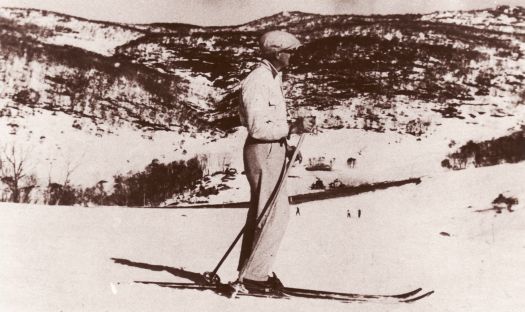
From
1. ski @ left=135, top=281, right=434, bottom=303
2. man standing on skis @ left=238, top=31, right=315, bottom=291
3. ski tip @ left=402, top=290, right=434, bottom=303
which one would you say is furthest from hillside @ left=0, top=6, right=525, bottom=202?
ski tip @ left=402, top=290, right=434, bottom=303

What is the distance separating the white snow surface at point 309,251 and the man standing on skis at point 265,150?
0.23m

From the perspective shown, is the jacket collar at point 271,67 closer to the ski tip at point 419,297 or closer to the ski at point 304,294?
the ski at point 304,294

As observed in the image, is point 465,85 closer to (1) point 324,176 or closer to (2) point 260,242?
(1) point 324,176

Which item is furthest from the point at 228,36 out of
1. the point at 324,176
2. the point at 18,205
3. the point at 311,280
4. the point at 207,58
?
the point at 311,280

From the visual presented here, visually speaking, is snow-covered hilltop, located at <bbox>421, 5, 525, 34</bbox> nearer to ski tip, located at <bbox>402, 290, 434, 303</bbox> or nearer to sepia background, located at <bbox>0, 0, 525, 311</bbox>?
sepia background, located at <bbox>0, 0, 525, 311</bbox>

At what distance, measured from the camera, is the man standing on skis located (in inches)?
156

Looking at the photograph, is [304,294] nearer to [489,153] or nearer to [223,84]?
[489,153]

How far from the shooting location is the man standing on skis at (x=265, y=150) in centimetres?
396

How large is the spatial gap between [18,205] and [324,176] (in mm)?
4783

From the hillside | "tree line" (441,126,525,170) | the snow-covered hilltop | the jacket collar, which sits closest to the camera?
the jacket collar

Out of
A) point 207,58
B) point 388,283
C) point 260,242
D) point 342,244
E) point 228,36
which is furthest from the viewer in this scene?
point 228,36

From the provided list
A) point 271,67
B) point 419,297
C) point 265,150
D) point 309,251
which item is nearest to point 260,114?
point 265,150

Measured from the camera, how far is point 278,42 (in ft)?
13.3

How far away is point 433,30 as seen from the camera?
15.9m
